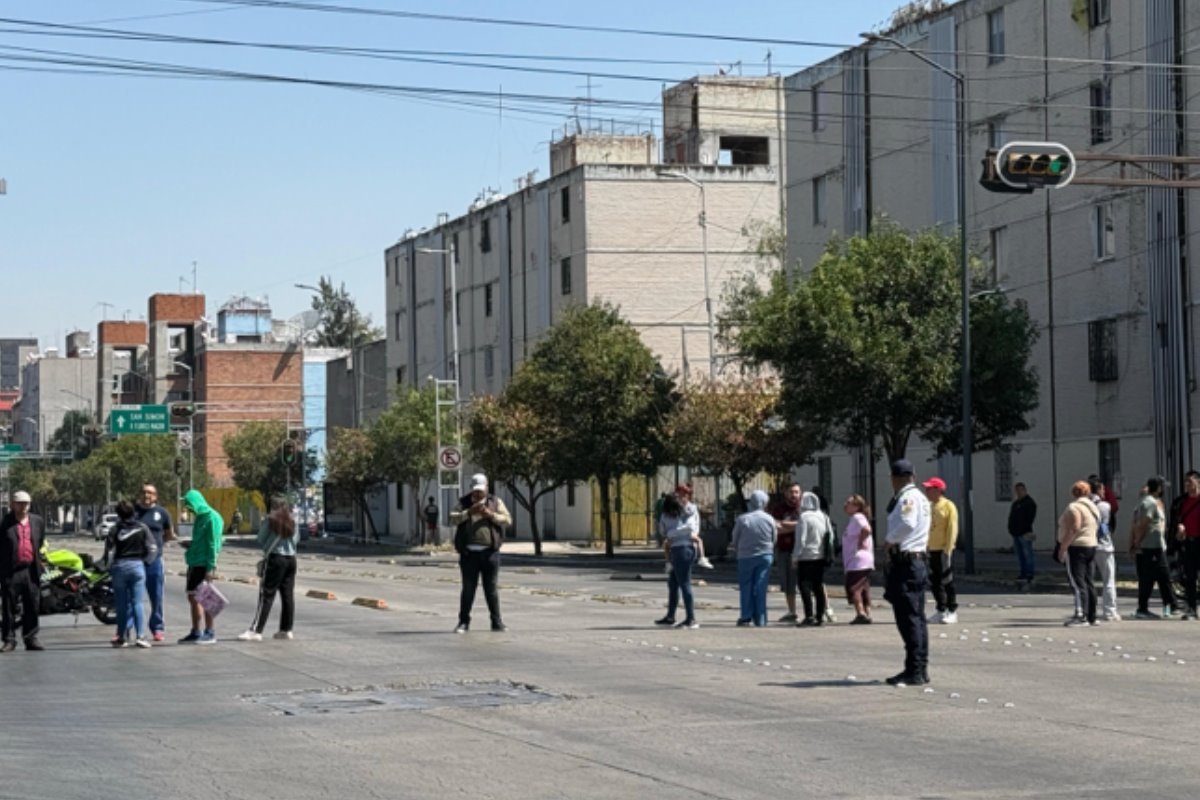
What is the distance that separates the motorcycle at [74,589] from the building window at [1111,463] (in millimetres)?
26435

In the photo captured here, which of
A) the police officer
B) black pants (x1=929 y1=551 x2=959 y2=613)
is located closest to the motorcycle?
black pants (x1=929 y1=551 x2=959 y2=613)

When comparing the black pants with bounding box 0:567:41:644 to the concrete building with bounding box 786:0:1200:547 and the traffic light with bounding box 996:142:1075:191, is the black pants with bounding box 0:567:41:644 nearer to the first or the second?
the traffic light with bounding box 996:142:1075:191

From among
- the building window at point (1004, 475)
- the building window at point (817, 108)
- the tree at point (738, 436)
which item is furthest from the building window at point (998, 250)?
the building window at point (817, 108)

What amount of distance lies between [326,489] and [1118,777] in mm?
84389

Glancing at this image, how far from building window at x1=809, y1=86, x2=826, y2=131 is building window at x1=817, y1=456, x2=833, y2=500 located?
386 inches

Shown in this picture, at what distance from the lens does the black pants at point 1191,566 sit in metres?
25.1

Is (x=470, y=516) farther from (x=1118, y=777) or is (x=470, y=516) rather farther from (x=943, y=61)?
(x=943, y=61)

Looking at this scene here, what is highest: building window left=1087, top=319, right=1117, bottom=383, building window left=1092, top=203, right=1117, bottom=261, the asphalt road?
building window left=1092, top=203, right=1117, bottom=261

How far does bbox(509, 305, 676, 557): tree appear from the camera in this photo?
5722cm

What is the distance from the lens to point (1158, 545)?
2500cm

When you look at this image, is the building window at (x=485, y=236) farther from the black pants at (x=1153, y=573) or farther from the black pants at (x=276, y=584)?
the black pants at (x=276, y=584)

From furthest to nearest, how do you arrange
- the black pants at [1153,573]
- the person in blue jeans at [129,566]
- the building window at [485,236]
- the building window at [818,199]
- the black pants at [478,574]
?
the building window at [485,236], the building window at [818,199], the black pants at [1153,573], the black pants at [478,574], the person in blue jeans at [129,566]

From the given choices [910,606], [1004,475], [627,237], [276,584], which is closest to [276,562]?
[276,584]

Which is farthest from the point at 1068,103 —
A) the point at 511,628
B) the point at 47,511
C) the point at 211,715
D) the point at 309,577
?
the point at 47,511
